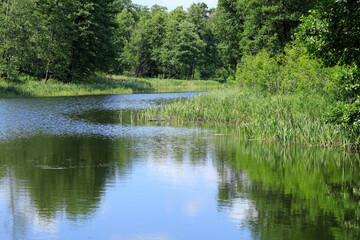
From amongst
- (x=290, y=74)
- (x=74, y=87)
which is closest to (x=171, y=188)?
(x=290, y=74)

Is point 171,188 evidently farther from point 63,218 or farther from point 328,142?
point 328,142

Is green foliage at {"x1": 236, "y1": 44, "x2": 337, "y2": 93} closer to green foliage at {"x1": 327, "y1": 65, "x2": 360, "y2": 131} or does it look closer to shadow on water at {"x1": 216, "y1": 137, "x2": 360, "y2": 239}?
shadow on water at {"x1": 216, "y1": 137, "x2": 360, "y2": 239}

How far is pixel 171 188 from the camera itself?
12.1 meters

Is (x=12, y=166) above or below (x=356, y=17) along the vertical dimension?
below

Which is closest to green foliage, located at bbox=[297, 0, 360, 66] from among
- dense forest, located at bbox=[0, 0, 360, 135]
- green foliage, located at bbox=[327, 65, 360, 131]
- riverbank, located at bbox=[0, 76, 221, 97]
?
dense forest, located at bbox=[0, 0, 360, 135]

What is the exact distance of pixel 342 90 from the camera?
14.1m

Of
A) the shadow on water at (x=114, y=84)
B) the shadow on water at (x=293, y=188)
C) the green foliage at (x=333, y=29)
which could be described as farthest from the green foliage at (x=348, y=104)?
the shadow on water at (x=114, y=84)

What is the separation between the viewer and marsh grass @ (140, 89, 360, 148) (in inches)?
676

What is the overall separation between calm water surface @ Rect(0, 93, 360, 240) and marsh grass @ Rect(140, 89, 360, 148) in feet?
1.91

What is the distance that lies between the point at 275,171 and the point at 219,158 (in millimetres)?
2588

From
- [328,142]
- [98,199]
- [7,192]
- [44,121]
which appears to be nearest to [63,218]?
[98,199]

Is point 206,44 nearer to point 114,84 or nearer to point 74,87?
point 114,84

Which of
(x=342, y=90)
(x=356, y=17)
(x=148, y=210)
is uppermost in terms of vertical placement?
(x=356, y=17)

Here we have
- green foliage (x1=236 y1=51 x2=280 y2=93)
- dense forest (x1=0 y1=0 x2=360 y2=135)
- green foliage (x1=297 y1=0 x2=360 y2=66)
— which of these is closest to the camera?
green foliage (x1=297 y1=0 x2=360 y2=66)
